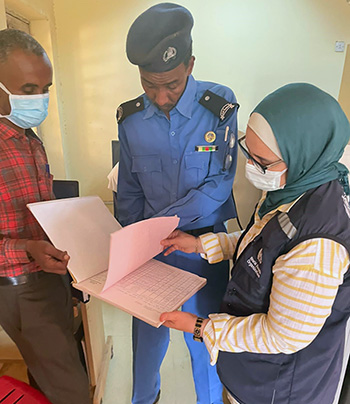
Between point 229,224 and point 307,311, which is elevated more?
point 307,311

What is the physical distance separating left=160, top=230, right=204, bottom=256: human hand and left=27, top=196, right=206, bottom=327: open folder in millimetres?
37

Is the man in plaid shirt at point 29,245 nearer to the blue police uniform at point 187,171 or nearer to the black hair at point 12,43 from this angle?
the black hair at point 12,43

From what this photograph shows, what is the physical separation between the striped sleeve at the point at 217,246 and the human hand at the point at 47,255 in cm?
47

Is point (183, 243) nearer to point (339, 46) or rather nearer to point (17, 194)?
point (17, 194)

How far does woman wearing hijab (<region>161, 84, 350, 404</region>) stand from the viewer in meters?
Answer: 0.59

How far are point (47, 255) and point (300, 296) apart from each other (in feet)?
2.37

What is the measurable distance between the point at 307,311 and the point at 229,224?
223 centimetres

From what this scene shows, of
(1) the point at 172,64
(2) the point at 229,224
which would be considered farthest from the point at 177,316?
(2) the point at 229,224

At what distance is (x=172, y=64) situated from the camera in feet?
Answer: 3.02

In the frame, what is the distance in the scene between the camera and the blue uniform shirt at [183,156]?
1064 mm

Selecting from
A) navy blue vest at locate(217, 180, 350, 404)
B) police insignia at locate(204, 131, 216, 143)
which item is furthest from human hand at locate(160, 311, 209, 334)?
police insignia at locate(204, 131, 216, 143)

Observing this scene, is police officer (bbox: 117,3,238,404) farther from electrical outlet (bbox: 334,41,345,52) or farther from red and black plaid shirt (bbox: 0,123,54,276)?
electrical outlet (bbox: 334,41,345,52)

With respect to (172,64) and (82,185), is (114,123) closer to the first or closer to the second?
(82,185)

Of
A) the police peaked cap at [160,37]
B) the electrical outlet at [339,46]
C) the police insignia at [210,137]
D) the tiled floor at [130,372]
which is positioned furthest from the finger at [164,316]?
the electrical outlet at [339,46]
